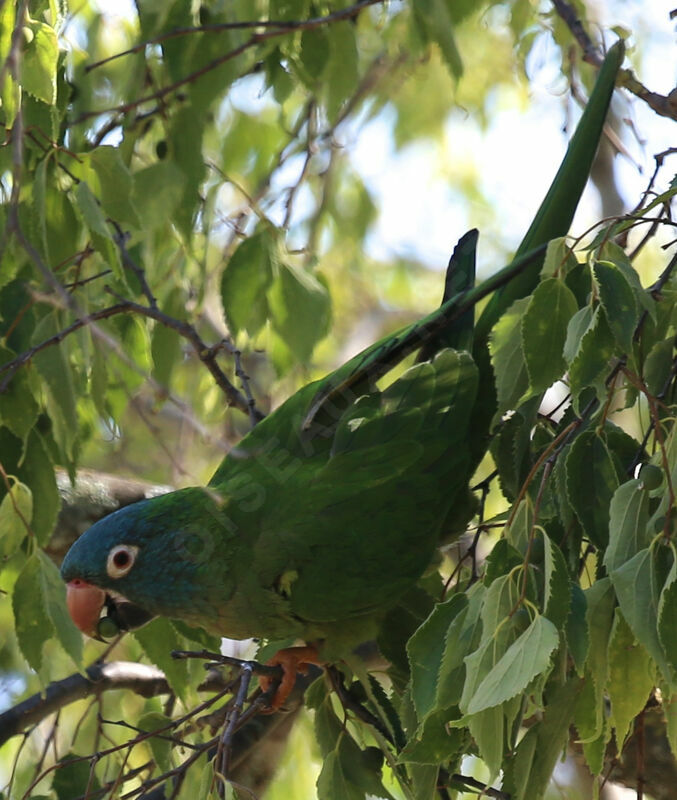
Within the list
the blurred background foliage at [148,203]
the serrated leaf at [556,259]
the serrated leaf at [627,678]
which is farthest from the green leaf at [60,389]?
the serrated leaf at [627,678]

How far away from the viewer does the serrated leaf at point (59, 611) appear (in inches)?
56.8

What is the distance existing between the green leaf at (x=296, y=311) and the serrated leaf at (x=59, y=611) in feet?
2.37

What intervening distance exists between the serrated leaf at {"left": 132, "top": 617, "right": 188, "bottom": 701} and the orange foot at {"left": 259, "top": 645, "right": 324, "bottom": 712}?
0.14 m

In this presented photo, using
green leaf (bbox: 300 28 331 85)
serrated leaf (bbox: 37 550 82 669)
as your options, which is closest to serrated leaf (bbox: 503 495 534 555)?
serrated leaf (bbox: 37 550 82 669)

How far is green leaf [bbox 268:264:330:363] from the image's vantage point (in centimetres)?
205

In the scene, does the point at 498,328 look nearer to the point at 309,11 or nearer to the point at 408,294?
the point at 309,11

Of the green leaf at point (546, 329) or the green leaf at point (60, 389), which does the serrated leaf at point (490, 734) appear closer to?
the green leaf at point (546, 329)

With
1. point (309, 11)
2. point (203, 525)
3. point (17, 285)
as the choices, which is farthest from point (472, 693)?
point (309, 11)

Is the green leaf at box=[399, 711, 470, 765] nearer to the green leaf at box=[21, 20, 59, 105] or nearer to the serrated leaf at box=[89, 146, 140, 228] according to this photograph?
the serrated leaf at box=[89, 146, 140, 228]

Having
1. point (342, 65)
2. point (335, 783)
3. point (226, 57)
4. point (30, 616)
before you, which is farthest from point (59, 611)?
A: point (342, 65)

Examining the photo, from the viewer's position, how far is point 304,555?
1670 millimetres

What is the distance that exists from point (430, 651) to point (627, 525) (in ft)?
0.88

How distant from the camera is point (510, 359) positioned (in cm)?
129

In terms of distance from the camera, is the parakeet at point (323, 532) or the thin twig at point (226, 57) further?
the thin twig at point (226, 57)
